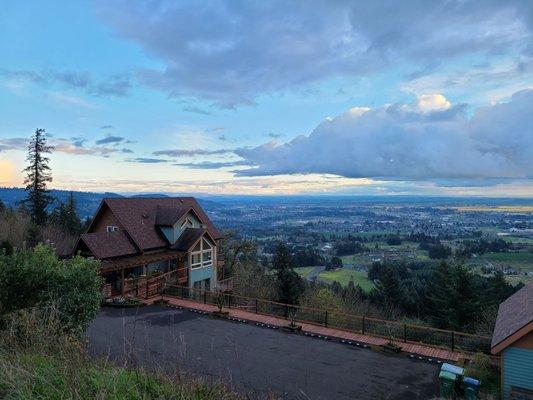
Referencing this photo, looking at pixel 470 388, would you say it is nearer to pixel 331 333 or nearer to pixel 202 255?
pixel 331 333

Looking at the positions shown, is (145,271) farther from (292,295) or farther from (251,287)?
(292,295)

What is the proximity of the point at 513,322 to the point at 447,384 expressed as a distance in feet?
9.78

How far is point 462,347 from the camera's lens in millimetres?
15258

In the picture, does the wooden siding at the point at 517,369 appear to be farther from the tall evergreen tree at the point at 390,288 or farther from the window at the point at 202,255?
the tall evergreen tree at the point at 390,288

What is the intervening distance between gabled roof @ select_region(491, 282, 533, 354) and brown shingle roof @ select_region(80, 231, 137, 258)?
756 inches

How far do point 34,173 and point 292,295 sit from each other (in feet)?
98.5

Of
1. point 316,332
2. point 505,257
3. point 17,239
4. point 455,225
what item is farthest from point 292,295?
point 455,225

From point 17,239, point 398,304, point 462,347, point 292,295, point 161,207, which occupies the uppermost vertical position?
point 161,207

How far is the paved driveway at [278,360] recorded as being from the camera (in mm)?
11164

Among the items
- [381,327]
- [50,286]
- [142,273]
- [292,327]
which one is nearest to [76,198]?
[142,273]

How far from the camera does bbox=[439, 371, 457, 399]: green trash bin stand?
11.0 meters

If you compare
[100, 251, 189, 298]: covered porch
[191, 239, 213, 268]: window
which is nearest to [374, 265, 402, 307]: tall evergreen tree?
[191, 239, 213, 268]: window

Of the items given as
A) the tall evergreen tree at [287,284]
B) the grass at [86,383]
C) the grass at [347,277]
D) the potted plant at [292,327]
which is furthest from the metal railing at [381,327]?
the grass at [347,277]

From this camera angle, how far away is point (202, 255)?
29.2 m
